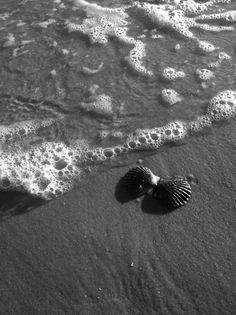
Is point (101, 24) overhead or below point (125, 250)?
overhead

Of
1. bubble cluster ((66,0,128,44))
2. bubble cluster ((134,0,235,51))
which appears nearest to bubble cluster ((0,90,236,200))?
bubble cluster ((134,0,235,51))

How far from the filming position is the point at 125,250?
3.03 metres

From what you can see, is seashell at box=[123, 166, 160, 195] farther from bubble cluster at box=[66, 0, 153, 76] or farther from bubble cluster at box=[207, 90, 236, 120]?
bubble cluster at box=[66, 0, 153, 76]

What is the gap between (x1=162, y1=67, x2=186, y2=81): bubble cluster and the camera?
14.1 ft

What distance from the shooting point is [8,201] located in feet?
11.1

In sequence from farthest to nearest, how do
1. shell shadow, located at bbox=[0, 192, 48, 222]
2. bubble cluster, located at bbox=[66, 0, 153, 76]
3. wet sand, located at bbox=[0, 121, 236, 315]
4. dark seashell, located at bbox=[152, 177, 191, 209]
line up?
bubble cluster, located at bbox=[66, 0, 153, 76]
shell shadow, located at bbox=[0, 192, 48, 222]
dark seashell, located at bbox=[152, 177, 191, 209]
wet sand, located at bbox=[0, 121, 236, 315]

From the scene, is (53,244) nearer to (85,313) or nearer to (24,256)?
(24,256)

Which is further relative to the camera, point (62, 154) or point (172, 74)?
point (172, 74)

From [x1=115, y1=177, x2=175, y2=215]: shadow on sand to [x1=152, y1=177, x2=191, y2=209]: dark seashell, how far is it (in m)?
0.03

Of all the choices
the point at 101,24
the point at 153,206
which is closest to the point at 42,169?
the point at 153,206

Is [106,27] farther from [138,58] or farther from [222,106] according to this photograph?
[222,106]

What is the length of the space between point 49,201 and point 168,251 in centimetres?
104

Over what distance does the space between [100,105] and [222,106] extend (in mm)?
1165

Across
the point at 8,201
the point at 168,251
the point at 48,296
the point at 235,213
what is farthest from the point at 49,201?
the point at 235,213
